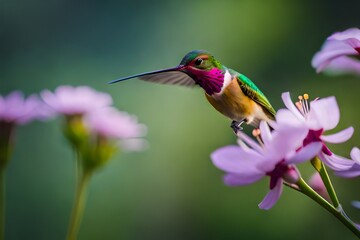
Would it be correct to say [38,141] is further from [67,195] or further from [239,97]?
[239,97]

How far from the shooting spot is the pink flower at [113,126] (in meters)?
0.94

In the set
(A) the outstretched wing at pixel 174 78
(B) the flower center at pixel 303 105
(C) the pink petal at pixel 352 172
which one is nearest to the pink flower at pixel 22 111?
(A) the outstretched wing at pixel 174 78

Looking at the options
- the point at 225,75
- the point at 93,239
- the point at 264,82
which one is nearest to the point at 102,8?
the point at 264,82

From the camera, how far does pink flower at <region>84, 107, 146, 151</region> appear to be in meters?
0.94

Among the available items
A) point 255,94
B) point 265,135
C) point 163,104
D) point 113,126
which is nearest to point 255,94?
point 255,94

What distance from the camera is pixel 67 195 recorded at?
10.1 feet

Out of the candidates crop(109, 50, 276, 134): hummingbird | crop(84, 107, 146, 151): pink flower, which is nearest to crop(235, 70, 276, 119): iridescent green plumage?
crop(109, 50, 276, 134): hummingbird

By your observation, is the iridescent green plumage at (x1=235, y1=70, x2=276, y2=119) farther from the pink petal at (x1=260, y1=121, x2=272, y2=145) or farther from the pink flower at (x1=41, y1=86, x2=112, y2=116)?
the pink flower at (x1=41, y1=86, x2=112, y2=116)

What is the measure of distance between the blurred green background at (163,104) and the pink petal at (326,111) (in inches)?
83.1

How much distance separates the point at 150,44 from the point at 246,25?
59 centimetres

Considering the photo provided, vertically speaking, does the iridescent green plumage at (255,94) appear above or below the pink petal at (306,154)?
above

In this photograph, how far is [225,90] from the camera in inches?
25.1

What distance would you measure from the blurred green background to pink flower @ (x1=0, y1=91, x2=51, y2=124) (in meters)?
1.79

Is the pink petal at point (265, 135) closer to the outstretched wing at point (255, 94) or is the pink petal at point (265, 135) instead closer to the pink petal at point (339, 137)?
the pink petal at point (339, 137)
